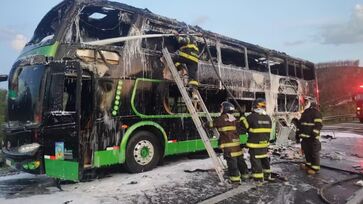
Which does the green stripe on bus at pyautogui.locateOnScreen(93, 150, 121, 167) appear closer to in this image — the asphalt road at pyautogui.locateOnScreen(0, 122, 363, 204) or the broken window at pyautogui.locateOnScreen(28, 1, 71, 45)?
the asphalt road at pyautogui.locateOnScreen(0, 122, 363, 204)

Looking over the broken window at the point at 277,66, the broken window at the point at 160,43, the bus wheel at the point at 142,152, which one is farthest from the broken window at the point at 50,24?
the broken window at the point at 277,66

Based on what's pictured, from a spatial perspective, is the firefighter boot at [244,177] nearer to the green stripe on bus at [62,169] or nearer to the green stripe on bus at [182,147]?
the green stripe on bus at [182,147]

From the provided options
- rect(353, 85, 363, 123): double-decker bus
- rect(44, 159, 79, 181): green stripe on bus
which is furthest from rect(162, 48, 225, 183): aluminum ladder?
rect(353, 85, 363, 123): double-decker bus

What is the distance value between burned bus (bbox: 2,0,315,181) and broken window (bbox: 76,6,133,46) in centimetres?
2

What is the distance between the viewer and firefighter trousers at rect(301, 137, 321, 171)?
8323mm

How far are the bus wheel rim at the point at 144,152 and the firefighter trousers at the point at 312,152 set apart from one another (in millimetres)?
3409

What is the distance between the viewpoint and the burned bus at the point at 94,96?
660 centimetres

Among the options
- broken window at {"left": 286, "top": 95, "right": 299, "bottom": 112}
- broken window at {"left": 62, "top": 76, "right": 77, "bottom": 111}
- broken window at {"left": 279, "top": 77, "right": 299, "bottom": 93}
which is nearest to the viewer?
broken window at {"left": 62, "top": 76, "right": 77, "bottom": 111}

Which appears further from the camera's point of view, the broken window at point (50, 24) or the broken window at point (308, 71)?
the broken window at point (308, 71)

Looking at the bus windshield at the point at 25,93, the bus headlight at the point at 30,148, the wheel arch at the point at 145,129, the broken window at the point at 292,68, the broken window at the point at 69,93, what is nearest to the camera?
the bus headlight at the point at 30,148

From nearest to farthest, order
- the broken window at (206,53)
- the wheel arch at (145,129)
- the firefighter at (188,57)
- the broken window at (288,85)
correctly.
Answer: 1. the wheel arch at (145,129)
2. the firefighter at (188,57)
3. the broken window at (206,53)
4. the broken window at (288,85)

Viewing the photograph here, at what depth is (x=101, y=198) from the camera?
20.2 feet

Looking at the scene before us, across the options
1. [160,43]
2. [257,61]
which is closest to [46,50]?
[160,43]

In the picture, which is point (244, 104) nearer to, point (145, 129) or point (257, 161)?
point (145, 129)
